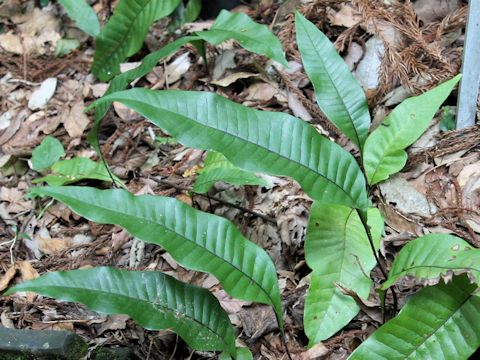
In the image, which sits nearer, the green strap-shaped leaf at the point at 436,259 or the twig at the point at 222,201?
the green strap-shaped leaf at the point at 436,259

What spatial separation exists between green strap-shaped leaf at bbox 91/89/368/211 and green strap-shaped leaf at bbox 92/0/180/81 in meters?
1.10

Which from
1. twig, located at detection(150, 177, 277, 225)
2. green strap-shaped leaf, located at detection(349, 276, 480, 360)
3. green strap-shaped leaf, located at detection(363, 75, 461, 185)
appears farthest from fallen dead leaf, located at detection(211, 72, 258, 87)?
green strap-shaped leaf, located at detection(349, 276, 480, 360)

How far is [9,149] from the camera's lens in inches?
110

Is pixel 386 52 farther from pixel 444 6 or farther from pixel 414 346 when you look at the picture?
pixel 414 346

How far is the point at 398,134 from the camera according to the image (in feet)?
6.41

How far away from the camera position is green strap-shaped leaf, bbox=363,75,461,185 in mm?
1939

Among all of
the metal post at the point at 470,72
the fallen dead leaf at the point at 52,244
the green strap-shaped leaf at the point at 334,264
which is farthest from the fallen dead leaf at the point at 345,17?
the fallen dead leaf at the point at 52,244

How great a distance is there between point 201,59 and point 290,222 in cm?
115

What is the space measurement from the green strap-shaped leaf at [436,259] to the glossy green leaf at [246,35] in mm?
901

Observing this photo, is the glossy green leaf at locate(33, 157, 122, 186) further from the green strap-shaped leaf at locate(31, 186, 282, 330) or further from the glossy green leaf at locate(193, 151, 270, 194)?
the green strap-shaped leaf at locate(31, 186, 282, 330)

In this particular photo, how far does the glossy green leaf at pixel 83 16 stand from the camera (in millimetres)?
2883

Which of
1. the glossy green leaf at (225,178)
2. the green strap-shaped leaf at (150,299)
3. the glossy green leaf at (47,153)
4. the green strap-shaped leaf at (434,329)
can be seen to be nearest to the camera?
the green strap-shaped leaf at (434,329)

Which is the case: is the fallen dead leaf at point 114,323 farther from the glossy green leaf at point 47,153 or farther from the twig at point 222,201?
the glossy green leaf at point 47,153

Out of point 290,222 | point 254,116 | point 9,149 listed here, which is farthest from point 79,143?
point 254,116
